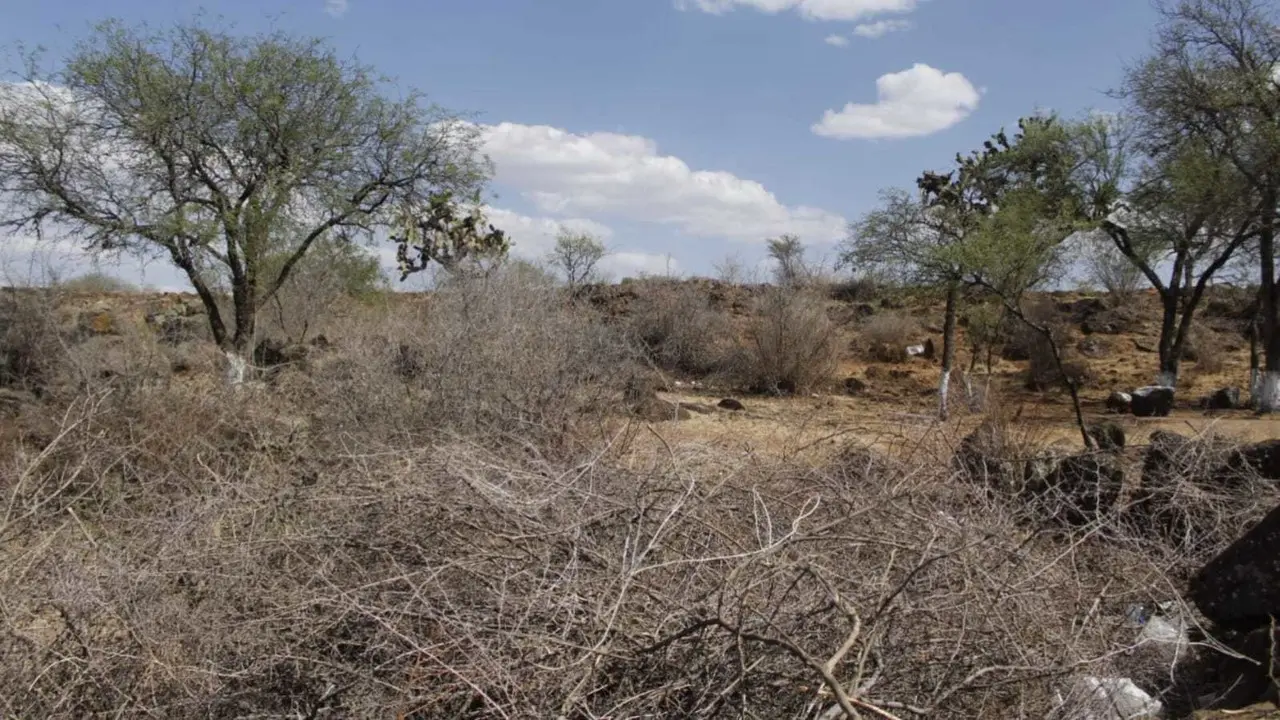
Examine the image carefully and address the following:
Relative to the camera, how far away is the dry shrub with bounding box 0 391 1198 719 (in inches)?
120

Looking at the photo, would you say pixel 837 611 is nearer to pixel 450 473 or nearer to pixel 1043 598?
pixel 1043 598

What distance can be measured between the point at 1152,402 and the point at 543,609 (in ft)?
59.2

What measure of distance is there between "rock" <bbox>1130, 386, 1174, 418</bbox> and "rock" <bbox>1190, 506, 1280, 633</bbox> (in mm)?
14622

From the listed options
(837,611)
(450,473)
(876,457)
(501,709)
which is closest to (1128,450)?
(876,457)

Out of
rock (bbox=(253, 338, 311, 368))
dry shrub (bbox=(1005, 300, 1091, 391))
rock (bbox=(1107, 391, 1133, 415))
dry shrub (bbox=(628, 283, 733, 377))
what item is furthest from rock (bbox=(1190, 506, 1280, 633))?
dry shrub (bbox=(628, 283, 733, 377))

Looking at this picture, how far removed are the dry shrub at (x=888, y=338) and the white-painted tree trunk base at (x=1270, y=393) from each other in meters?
10.8

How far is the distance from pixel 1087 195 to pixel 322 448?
58.5 feet

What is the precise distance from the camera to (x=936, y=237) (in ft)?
62.2

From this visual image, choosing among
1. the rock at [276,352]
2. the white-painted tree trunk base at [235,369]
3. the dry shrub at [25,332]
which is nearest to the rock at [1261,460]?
the white-painted tree trunk base at [235,369]

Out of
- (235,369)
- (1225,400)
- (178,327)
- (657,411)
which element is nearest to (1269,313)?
(1225,400)

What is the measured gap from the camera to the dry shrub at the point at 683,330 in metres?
24.4

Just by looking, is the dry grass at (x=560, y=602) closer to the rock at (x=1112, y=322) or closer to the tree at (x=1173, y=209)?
the tree at (x=1173, y=209)

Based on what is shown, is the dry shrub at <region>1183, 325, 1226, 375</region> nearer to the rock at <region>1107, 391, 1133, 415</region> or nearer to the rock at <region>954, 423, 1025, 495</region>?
the rock at <region>1107, 391, 1133, 415</region>

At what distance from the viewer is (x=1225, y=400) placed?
19812 millimetres
